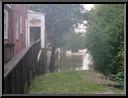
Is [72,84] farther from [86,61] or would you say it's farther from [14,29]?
Result: [14,29]

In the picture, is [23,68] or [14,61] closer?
[14,61]

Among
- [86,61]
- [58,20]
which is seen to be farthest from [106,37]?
[58,20]

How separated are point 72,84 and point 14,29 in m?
1.21

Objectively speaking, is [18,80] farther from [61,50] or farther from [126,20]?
[126,20]

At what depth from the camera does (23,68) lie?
480 cm

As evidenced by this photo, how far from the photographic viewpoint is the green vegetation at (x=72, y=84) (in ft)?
15.3

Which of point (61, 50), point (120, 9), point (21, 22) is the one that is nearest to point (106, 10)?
point (120, 9)

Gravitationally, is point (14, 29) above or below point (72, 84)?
above

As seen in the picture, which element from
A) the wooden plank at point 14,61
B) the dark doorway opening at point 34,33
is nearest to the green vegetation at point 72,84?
the wooden plank at point 14,61

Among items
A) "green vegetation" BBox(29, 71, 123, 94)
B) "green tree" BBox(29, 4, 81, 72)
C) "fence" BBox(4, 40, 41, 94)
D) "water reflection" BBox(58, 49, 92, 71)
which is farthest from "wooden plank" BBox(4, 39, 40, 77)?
"water reflection" BBox(58, 49, 92, 71)

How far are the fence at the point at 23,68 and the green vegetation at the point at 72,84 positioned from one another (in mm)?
158

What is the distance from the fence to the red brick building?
0.33 ft

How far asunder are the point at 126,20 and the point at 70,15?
2.73 ft

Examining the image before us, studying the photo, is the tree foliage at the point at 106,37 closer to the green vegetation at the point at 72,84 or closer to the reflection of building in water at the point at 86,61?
the reflection of building in water at the point at 86,61
